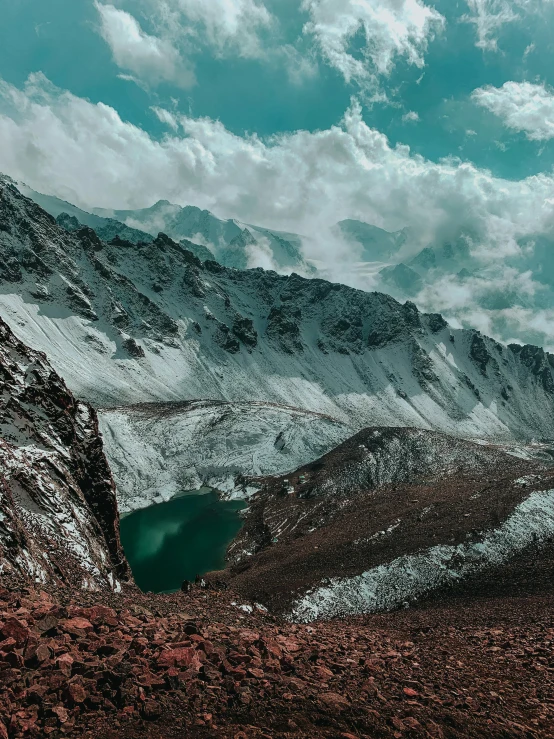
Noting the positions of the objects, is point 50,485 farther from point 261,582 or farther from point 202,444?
point 202,444

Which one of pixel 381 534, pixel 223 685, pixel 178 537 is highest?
pixel 223 685

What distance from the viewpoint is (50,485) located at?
2722 cm

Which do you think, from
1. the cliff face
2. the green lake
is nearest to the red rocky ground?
the cliff face

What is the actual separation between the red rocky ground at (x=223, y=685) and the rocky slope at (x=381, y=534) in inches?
1034

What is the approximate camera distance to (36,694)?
24.6 feet

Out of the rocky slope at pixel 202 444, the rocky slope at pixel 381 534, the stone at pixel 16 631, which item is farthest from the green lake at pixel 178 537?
the stone at pixel 16 631

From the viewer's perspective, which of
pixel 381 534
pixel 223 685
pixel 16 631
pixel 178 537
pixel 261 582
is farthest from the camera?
pixel 178 537

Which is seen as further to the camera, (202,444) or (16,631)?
(202,444)

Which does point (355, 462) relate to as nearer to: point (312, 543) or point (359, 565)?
point (312, 543)

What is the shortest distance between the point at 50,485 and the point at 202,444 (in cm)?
8398

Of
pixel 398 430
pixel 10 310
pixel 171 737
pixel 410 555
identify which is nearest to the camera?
pixel 171 737

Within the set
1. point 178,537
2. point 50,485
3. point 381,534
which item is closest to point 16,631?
point 50,485

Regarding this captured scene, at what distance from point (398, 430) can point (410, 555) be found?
204 ft

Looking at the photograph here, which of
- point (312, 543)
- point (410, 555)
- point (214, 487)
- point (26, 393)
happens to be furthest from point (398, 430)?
point (26, 393)
